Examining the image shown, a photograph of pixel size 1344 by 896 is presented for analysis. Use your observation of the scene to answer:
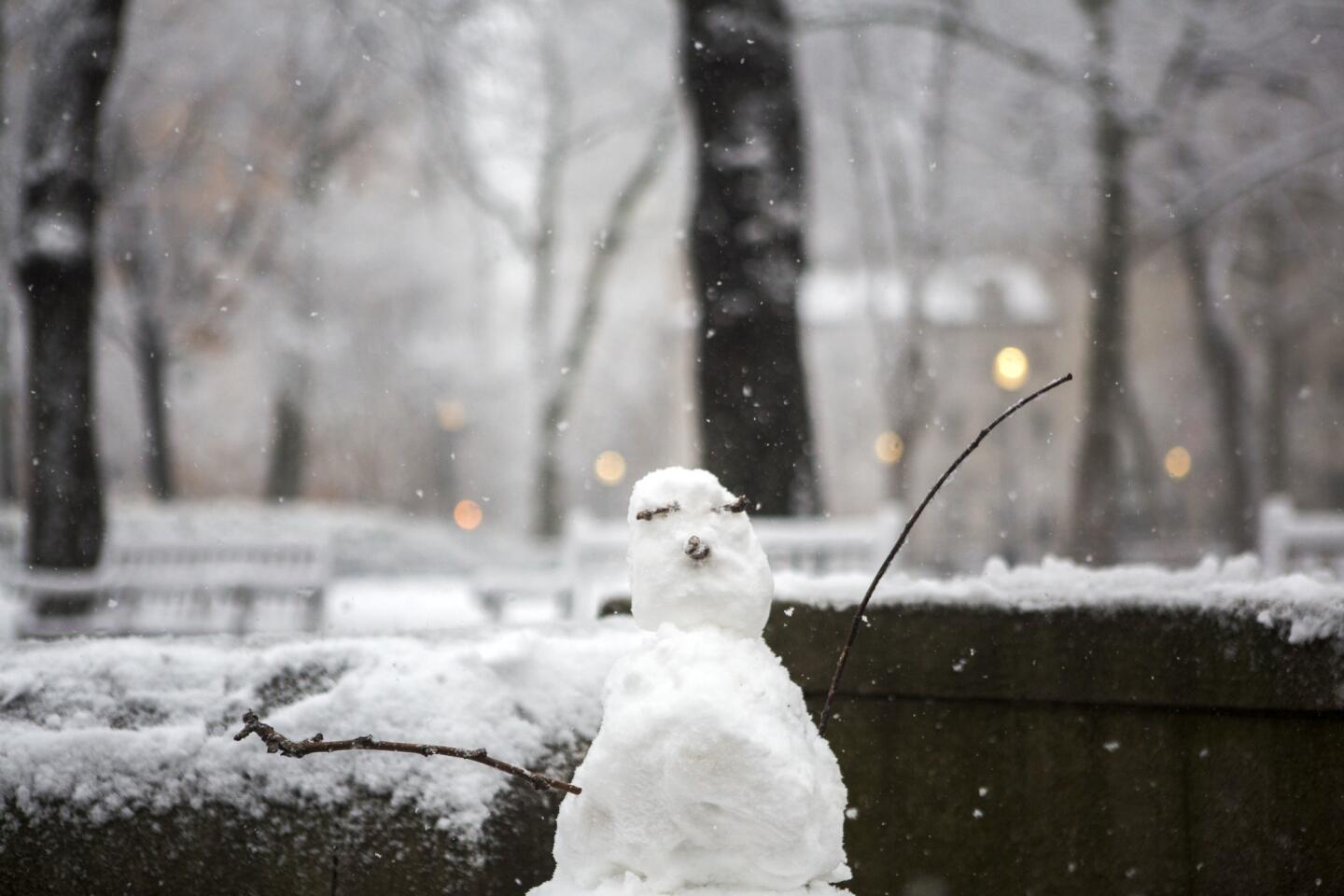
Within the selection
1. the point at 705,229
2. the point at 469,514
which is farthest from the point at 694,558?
the point at 469,514

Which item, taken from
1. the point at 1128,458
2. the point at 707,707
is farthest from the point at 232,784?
the point at 1128,458

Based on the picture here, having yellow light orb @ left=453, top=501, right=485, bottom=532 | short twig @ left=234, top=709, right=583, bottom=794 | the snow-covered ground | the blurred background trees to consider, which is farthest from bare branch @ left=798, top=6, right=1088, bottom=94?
yellow light orb @ left=453, top=501, right=485, bottom=532

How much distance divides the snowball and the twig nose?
5.4 inches

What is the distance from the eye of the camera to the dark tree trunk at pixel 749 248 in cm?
585

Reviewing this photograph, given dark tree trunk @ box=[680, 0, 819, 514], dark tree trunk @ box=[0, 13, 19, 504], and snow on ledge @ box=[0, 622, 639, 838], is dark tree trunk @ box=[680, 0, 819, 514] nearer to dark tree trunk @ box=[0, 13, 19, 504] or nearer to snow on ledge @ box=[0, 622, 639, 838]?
snow on ledge @ box=[0, 622, 639, 838]

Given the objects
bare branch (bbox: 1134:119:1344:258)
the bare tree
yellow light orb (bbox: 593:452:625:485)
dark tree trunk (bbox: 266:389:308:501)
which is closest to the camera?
bare branch (bbox: 1134:119:1344:258)

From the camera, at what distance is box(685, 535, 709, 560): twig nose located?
189cm

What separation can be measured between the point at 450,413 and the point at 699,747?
28658mm

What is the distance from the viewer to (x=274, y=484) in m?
20.2

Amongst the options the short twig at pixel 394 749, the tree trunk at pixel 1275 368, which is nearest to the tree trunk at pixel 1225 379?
the tree trunk at pixel 1275 368

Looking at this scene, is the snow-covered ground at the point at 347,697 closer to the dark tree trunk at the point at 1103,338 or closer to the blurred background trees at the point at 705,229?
the blurred background trees at the point at 705,229

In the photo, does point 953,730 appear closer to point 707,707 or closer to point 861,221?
point 707,707

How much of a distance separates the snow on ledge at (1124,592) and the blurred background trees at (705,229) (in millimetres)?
2765

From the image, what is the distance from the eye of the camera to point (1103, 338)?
12320mm
